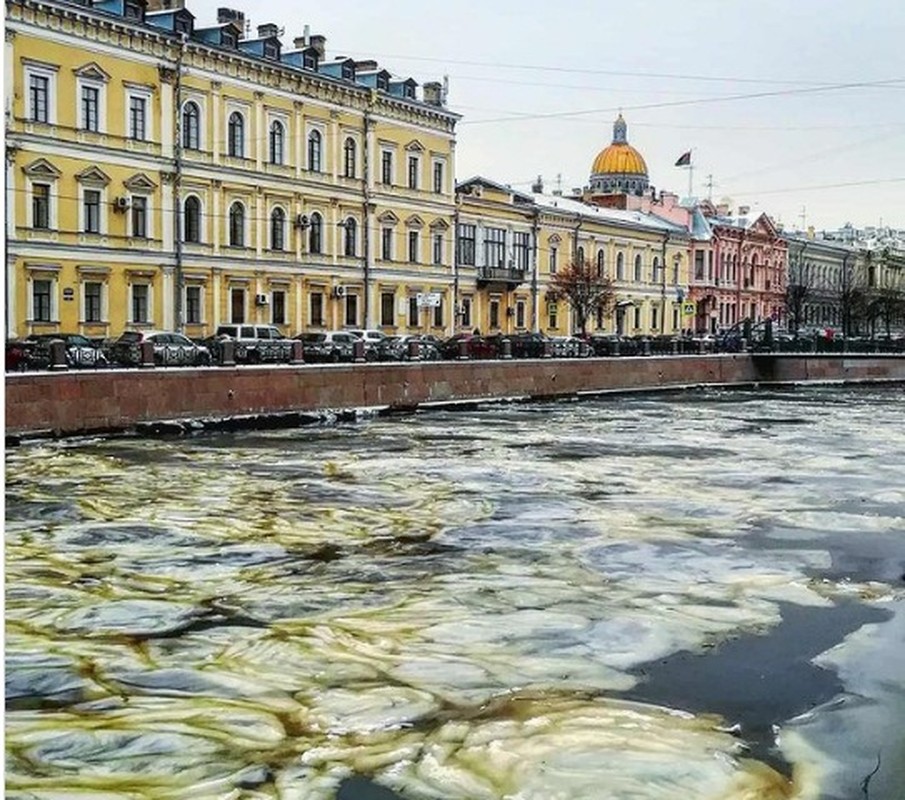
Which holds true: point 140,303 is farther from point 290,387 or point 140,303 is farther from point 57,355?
point 57,355

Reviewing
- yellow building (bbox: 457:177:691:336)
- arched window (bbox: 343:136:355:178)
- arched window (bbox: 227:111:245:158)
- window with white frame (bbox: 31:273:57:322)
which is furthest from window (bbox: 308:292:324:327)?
window with white frame (bbox: 31:273:57:322)

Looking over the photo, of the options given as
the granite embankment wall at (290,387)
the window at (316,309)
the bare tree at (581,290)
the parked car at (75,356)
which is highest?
the bare tree at (581,290)

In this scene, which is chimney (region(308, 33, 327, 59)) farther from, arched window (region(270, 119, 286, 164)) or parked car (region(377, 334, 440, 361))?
parked car (region(377, 334, 440, 361))

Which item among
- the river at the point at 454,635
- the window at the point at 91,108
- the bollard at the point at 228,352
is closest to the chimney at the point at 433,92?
the window at the point at 91,108

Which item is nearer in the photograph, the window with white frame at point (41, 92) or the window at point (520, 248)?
the window with white frame at point (41, 92)

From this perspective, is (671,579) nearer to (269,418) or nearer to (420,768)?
(420,768)

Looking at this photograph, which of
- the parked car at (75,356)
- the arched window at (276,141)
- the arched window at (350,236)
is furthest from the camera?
the arched window at (350,236)

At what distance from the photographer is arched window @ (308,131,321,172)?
42.7 m

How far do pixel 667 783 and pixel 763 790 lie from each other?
408 millimetres

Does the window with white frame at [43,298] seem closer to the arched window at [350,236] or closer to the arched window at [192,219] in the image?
the arched window at [192,219]

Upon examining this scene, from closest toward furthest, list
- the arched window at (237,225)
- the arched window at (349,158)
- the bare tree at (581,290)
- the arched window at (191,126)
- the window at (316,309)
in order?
1. the arched window at (191,126)
2. the arched window at (237,225)
3. the window at (316,309)
4. the arched window at (349,158)
5. the bare tree at (581,290)

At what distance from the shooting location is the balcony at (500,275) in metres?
50.6

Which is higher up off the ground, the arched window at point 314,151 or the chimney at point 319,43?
the chimney at point 319,43

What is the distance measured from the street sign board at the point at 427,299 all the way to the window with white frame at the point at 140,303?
12378mm
